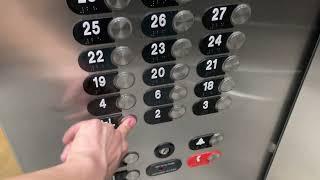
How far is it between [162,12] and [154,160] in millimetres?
256

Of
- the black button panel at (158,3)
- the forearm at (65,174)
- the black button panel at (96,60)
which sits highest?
the black button panel at (158,3)

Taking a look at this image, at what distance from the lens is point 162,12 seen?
0.42 m

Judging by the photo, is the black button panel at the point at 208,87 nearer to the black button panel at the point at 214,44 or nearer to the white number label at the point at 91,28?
the black button panel at the point at 214,44

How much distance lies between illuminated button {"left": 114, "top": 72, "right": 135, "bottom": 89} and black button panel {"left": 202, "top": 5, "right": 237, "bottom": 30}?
0.11 m

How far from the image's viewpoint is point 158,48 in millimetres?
442

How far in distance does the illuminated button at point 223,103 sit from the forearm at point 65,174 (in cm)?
20

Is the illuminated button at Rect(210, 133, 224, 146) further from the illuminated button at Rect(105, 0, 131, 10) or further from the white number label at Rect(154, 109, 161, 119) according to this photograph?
the illuminated button at Rect(105, 0, 131, 10)

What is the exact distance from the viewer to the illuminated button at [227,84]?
0.51 meters

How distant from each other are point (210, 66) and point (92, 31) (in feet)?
0.52

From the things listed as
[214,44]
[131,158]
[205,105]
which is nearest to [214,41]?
[214,44]

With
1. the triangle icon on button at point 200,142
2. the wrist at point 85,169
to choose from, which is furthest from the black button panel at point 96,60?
the triangle icon on button at point 200,142

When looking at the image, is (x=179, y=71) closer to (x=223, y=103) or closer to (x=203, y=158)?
(x=223, y=103)

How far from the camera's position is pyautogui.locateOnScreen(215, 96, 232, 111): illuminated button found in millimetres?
535

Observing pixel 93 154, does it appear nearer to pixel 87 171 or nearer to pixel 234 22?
pixel 87 171
